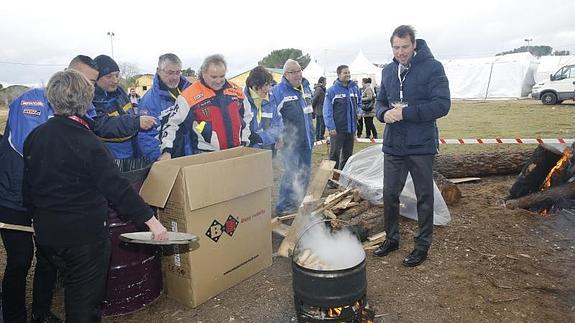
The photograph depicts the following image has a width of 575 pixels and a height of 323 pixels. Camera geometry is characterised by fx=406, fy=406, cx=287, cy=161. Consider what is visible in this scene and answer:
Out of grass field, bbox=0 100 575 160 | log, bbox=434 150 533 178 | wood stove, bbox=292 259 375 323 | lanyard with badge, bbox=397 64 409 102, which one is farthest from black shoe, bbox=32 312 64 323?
grass field, bbox=0 100 575 160

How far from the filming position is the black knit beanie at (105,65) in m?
3.89

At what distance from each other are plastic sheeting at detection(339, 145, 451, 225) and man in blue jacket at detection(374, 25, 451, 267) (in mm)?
914

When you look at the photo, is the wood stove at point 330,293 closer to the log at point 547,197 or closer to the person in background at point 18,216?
the person in background at point 18,216

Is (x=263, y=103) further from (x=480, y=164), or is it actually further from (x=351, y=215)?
(x=480, y=164)

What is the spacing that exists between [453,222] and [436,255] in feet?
3.17

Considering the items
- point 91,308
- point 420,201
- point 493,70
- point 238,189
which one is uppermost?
point 493,70

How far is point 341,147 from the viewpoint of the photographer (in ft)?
23.7

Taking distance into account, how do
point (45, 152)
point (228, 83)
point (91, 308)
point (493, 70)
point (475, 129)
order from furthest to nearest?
1. point (493, 70)
2. point (475, 129)
3. point (228, 83)
4. point (91, 308)
5. point (45, 152)

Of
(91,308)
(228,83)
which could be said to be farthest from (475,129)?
(91,308)

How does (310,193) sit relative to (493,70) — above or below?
below

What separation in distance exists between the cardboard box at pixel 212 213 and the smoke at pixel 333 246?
0.76 meters

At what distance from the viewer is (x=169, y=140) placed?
382cm

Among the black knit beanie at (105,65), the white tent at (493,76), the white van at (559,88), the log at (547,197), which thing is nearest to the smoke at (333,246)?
the black knit beanie at (105,65)

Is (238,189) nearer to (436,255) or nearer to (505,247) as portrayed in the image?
(436,255)
